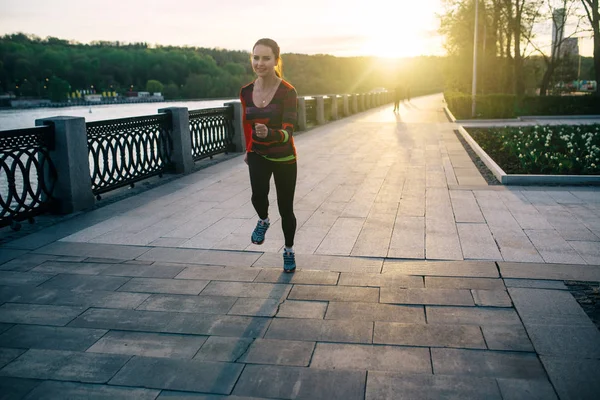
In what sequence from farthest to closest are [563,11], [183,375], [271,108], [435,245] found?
[563,11] → [435,245] → [271,108] → [183,375]

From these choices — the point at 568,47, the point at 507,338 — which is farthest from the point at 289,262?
the point at 568,47

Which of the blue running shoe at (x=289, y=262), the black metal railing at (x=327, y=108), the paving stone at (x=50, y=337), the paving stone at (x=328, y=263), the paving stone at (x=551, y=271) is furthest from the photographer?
the black metal railing at (x=327, y=108)

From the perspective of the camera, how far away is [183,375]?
3025mm

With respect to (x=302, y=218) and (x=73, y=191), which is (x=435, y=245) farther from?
(x=73, y=191)

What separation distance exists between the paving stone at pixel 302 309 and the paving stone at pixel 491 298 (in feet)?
3.81

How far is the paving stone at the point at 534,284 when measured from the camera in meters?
4.24

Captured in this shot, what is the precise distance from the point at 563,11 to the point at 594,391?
3844 cm

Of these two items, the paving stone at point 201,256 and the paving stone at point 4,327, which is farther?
the paving stone at point 201,256

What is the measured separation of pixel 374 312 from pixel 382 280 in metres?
0.68

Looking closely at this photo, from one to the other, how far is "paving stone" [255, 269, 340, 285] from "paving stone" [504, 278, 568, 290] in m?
1.41

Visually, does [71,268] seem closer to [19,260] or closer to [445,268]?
[19,260]

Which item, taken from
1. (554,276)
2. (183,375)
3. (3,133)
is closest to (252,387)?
(183,375)

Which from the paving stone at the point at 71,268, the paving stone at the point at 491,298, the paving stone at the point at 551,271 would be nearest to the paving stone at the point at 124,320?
the paving stone at the point at 71,268

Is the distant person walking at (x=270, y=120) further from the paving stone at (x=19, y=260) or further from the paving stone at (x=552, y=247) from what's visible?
the paving stone at (x=552, y=247)
